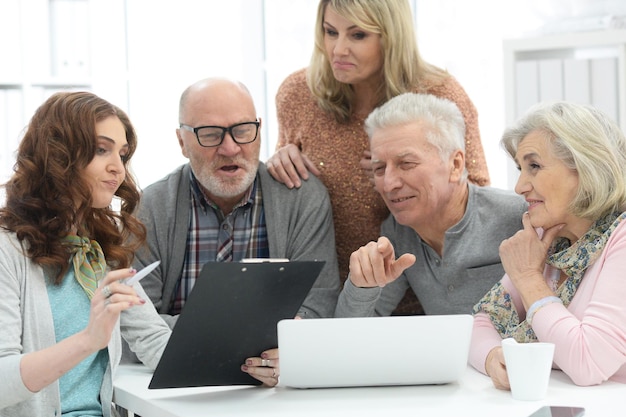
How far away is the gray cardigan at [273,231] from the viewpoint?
7.52ft

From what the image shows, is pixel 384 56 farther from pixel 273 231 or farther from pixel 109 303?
pixel 109 303

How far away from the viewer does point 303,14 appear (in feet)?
13.4

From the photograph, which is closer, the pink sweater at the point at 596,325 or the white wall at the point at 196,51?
the pink sweater at the point at 596,325

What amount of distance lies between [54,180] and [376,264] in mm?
682

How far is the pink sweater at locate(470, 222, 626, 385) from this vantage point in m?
1.69

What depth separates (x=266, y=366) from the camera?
174 cm

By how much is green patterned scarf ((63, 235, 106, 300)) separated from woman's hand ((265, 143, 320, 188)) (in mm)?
628

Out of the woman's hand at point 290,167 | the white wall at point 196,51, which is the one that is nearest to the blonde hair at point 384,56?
the woman's hand at point 290,167

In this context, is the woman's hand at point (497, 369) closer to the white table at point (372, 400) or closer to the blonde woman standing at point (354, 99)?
the white table at point (372, 400)

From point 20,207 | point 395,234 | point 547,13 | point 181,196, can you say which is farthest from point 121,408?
point 547,13

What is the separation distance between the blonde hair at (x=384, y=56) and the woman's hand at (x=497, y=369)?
2.97 feet

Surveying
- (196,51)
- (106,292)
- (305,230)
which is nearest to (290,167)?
(305,230)

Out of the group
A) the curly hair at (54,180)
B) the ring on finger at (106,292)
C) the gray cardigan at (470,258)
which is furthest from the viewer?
the gray cardigan at (470,258)

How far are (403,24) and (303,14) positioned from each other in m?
1.67
